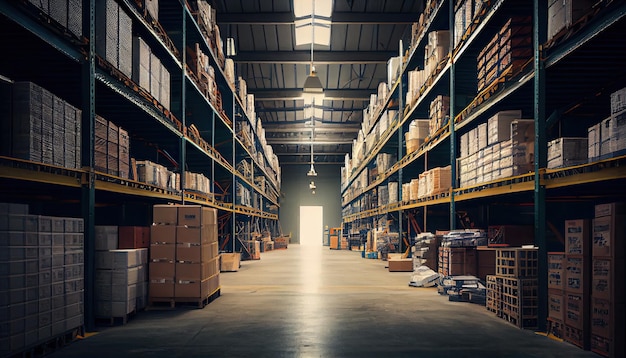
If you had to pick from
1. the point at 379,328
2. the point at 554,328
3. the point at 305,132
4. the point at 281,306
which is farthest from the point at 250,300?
the point at 305,132

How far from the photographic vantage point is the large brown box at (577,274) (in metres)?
4.29

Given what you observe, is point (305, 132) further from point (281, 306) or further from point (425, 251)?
point (281, 306)

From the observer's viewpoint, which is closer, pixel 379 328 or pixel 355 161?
pixel 379 328

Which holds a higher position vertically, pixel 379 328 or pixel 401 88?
pixel 401 88

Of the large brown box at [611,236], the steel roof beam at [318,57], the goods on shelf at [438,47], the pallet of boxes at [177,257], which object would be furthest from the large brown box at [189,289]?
the steel roof beam at [318,57]

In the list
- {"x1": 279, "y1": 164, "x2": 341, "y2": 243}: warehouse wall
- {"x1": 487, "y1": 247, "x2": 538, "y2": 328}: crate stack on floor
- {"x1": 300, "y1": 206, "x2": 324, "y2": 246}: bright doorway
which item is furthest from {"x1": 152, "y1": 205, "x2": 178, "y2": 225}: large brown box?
{"x1": 300, "y1": 206, "x2": 324, "y2": 246}: bright doorway

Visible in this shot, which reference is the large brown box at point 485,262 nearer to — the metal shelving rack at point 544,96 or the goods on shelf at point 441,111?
the metal shelving rack at point 544,96

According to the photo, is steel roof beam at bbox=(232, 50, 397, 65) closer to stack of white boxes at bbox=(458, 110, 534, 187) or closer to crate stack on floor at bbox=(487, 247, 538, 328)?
stack of white boxes at bbox=(458, 110, 534, 187)

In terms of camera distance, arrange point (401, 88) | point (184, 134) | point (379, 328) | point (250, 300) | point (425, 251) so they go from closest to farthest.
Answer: point (379, 328) → point (250, 300) → point (184, 134) → point (425, 251) → point (401, 88)

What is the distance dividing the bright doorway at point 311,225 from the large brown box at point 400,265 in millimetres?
24723

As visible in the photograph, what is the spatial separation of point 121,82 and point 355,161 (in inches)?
743

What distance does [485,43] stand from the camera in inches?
309

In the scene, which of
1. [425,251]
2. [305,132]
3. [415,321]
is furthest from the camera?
[305,132]

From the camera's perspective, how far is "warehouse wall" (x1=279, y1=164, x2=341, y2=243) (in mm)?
36562
